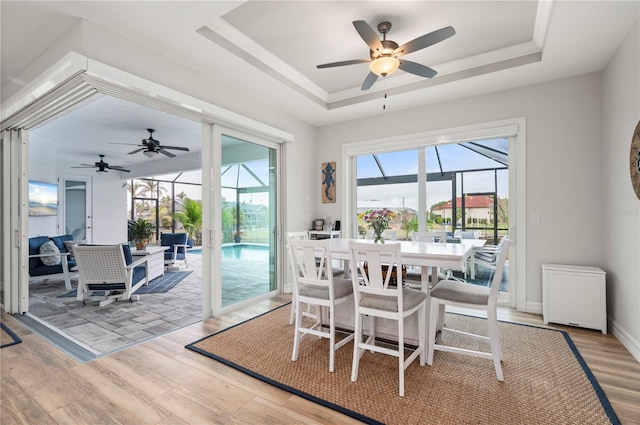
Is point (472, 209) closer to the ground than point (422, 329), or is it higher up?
higher up

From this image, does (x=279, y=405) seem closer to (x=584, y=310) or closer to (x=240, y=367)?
(x=240, y=367)

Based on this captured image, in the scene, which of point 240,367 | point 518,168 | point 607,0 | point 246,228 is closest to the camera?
point 607,0

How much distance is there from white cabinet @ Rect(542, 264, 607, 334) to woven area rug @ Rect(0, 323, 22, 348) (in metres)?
5.12

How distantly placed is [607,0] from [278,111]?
11.2 feet

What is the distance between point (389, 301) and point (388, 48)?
2.06 m

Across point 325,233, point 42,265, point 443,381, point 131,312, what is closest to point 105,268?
point 131,312

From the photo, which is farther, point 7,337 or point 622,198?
point 7,337

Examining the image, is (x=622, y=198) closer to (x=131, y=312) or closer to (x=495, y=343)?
(x=495, y=343)

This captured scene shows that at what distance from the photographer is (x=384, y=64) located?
2525mm

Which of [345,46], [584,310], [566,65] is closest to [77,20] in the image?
[345,46]

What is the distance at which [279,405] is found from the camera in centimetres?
183

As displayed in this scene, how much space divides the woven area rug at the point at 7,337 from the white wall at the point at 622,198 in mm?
5260

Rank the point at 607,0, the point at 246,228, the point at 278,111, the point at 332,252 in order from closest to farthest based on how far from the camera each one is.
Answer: the point at 607,0, the point at 332,252, the point at 246,228, the point at 278,111

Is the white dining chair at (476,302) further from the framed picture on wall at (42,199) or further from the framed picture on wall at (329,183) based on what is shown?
the framed picture on wall at (42,199)
